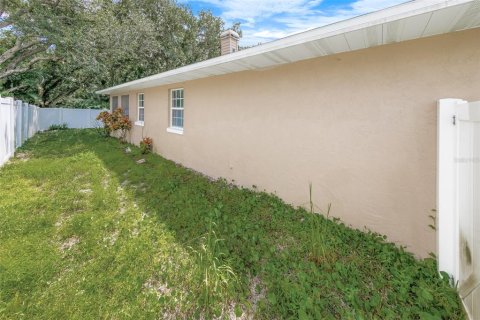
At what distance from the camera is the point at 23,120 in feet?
35.8

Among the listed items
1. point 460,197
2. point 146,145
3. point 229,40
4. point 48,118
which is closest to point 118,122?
point 146,145

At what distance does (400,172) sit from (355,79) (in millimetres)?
1395

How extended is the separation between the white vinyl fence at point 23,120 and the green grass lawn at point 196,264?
335 cm

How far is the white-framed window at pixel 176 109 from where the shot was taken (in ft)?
27.2

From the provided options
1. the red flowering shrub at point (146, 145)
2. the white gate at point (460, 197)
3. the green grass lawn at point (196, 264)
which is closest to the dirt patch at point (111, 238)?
the green grass lawn at point (196, 264)

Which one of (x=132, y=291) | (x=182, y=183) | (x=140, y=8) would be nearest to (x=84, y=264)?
(x=132, y=291)

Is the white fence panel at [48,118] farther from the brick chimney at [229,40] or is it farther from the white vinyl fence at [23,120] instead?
the brick chimney at [229,40]

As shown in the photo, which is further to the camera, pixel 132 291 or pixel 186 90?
pixel 186 90

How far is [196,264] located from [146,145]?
761 cm

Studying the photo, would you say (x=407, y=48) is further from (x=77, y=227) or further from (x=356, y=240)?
(x=77, y=227)

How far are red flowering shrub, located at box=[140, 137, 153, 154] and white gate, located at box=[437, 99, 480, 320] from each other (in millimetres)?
9046

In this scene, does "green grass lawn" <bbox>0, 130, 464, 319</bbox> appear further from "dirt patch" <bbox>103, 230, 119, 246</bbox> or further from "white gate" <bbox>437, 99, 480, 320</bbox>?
"white gate" <bbox>437, 99, 480, 320</bbox>

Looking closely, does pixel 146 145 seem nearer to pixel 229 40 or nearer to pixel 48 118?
pixel 229 40

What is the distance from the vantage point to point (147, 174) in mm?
6758
